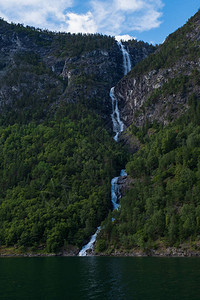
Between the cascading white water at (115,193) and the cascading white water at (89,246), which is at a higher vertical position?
the cascading white water at (115,193)

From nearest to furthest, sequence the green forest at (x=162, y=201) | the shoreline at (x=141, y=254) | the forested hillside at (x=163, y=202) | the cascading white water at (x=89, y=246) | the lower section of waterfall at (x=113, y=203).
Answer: the shoreline at (x=141, y=254), the forested hillside at (x=163, y=202), the green forest at (x=162, y=201), the cascading white water at (x=89, y=246), the lower section of waterfall at (x=113, y=203)

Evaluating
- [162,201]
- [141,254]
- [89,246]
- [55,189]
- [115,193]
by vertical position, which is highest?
[55,189]

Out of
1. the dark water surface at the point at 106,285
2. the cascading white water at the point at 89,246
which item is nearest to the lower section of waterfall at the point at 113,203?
the cascading white water at the point at 89,246

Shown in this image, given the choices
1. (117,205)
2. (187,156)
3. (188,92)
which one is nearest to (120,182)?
(117,205)

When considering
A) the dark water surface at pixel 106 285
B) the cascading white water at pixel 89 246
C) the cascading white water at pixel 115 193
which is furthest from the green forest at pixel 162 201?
the dark water surface at pixel 106 285

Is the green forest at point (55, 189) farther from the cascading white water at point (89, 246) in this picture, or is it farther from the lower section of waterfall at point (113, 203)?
the lower section of waterfall at point (113, 203)

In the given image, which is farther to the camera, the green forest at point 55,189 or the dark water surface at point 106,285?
the green forest at point 55,189

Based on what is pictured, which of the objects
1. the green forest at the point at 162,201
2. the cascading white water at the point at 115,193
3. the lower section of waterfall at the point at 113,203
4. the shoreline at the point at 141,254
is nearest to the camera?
the shoreline at the point at 141,254

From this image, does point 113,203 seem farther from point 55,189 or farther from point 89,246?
point 55,189

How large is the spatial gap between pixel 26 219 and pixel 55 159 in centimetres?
4972

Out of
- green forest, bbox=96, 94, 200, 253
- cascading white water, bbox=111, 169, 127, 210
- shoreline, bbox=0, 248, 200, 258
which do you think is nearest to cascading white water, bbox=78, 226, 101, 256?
shoreline, bbox=0, 248, 200, 258

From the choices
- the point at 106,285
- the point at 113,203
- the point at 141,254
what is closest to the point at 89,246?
the point at 141,254

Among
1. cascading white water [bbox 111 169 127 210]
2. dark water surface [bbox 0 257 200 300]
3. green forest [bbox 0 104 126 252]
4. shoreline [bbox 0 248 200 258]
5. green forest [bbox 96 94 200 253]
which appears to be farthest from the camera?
cascading white water [bbox 111 169 127 210]

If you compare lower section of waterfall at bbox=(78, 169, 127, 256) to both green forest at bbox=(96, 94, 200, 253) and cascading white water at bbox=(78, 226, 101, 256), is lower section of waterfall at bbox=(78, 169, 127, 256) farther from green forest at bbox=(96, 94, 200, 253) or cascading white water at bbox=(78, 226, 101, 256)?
green forest at bbox=(96, 94, 200, 253)
